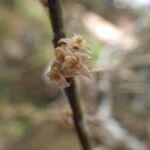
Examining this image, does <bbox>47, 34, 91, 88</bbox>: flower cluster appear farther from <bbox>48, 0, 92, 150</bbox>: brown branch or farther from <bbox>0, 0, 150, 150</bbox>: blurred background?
<bbox>0, 0, 150, 150</bbox>: blurred background

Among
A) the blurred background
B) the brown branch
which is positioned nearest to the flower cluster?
the brown branch

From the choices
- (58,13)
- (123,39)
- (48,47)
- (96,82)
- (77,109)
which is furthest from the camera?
(48,47)

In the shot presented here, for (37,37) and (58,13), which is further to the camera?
(37,37)

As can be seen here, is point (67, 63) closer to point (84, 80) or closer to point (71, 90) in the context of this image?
point (71, 90)

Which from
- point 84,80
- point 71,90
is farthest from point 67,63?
point 84,80

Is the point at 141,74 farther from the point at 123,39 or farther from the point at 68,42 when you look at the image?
the point at 68,42

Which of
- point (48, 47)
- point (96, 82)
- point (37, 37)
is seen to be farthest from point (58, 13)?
point (37, 37)

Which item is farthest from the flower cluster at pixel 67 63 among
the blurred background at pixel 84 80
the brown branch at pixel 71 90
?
the blurred background at pixel 84 80
